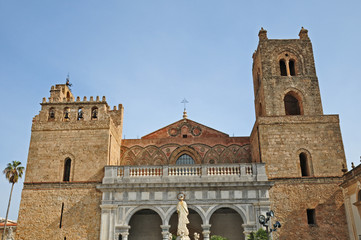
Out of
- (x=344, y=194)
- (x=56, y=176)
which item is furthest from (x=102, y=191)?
(x=344, y=194)

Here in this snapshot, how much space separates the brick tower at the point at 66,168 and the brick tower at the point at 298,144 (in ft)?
30.1

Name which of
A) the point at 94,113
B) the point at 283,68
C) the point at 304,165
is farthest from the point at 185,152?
the point at 283,68

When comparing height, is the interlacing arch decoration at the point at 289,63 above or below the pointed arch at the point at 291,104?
above

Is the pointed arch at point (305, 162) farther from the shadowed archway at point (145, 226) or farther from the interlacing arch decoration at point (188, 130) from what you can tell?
the shadowed archway at point (145, 226)

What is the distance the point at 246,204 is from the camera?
1941 centimetres

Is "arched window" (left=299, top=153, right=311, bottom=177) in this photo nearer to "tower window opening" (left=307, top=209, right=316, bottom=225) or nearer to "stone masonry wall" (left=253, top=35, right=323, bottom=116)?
"tower window opening" (left=307, top=209, right=316, bottom=225)

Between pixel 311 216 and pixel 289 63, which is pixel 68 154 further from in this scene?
pixel 289 63

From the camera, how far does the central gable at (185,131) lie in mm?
26219

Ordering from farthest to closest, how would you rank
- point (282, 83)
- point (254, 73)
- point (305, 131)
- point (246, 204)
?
point (254, 73)
point (282, 83)
point (305, 131)
point (246, 204)

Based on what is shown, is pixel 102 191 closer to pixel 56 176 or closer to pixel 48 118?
pixel 56 176

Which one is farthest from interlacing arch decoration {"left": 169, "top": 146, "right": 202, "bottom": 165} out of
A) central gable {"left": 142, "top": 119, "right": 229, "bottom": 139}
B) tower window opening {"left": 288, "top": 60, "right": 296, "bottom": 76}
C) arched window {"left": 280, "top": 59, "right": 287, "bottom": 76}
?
tower window opening {"left": 288, "top": 60, "right": 296, "bottom": 76}

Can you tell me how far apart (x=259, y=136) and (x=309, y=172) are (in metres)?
3.31

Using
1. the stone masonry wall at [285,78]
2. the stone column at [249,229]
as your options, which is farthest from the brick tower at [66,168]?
the stone masonry wall at [285,78]

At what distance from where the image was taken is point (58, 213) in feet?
64.2
